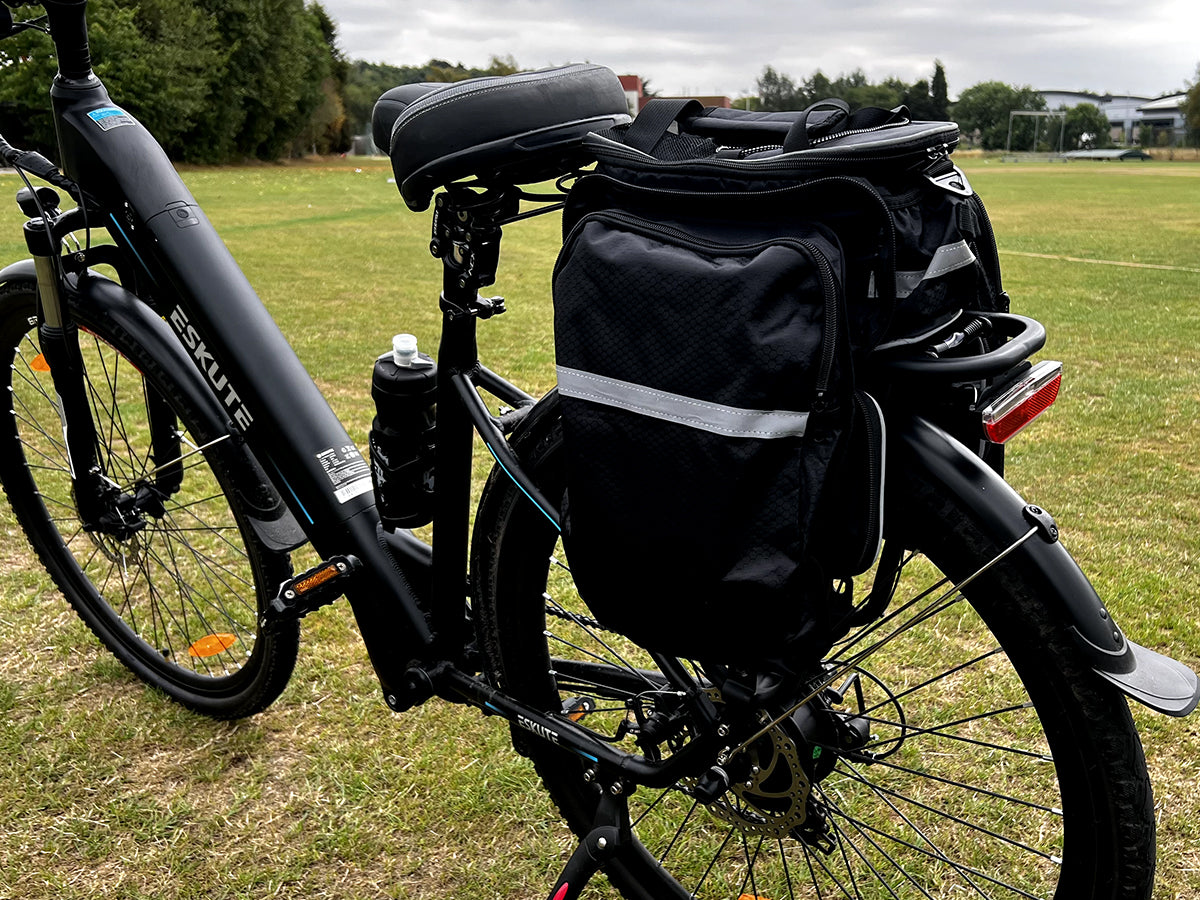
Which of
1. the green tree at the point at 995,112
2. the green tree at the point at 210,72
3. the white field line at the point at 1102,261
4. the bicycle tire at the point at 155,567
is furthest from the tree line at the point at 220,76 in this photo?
the bicycle tire at the point at 155,567

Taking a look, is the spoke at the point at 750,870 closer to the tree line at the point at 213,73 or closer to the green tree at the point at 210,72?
the tree line at the point at 213,73

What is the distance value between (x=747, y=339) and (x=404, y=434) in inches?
33.5

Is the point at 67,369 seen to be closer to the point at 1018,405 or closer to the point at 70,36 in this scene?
the point at 70,36

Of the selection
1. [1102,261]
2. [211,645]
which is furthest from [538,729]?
[1102,261]

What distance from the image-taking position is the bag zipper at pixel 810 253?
118 centimetres

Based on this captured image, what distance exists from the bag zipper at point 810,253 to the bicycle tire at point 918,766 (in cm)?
23

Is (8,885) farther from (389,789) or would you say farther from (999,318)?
(999,318)

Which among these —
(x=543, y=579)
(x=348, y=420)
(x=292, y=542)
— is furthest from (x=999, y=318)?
(x=348, y=420)

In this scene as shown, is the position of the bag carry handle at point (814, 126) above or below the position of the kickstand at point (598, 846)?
above

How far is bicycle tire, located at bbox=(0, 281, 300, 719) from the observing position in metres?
2.28

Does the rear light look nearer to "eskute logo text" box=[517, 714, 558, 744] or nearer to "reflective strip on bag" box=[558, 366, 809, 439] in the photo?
"reflective strip on bag" box=[558, 366, 809, 439]

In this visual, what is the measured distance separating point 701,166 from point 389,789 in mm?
1654

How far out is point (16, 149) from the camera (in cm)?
223

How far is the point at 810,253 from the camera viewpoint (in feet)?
3.88
